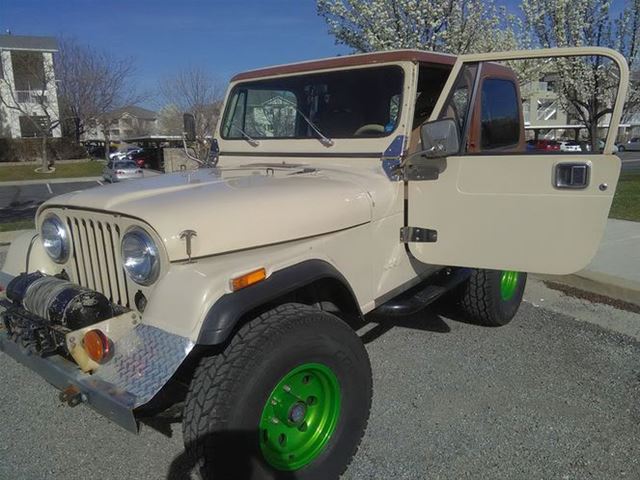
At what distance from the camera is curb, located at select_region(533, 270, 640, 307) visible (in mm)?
4906

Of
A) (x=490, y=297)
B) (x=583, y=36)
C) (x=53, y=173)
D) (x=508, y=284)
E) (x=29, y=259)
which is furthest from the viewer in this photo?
(x=53, y=173)

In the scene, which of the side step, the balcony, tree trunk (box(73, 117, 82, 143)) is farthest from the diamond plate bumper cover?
tree trunk (box(73, 117, 82, 143))

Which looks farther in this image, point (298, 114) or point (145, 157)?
point (145, 157)

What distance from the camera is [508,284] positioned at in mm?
4348

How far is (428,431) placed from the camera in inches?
112

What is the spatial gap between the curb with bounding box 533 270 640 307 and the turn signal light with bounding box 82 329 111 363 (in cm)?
466

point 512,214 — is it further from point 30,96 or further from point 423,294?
point 30,96

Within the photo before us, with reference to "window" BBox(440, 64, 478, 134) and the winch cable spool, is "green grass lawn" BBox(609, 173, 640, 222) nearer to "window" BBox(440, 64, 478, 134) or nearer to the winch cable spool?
"window" BBox(440, 64, 478, 134)

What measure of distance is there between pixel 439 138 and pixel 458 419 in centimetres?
158

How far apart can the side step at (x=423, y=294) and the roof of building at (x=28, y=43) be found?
42.6 m

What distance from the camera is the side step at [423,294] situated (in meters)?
3.05

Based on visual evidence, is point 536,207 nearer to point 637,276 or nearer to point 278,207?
point 278,207

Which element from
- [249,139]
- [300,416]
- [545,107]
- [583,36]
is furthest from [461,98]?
[545,107]

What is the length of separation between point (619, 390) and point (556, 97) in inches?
554
